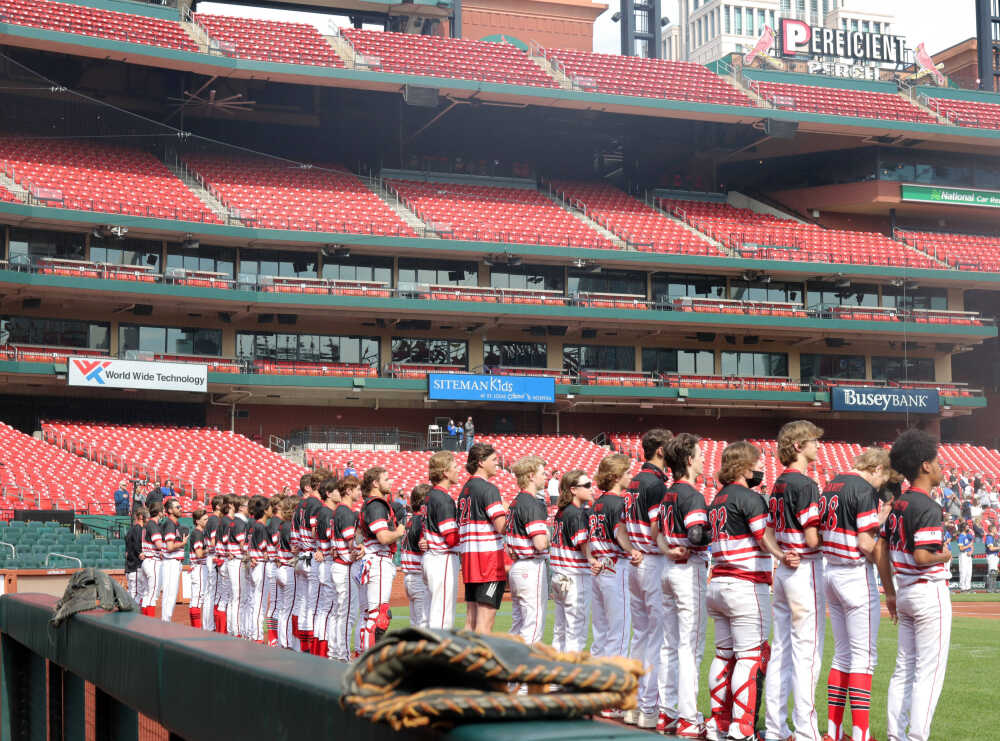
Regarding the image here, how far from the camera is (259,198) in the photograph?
4022cm

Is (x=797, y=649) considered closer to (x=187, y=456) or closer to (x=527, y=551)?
(x=527, y=551)

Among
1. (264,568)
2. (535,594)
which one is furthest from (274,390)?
(535,594)

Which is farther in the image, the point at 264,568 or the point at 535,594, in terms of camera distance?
the point at 264,568

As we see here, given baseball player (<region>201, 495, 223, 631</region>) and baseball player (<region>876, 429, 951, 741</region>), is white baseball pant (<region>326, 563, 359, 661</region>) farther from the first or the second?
baseball player (<region>876, 429, 951, 741</region>)

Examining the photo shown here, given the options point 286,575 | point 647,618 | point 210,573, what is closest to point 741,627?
point 647,618

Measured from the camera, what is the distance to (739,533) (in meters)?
7.21

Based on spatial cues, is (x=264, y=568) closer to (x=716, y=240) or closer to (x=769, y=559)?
(x=769, y=559)

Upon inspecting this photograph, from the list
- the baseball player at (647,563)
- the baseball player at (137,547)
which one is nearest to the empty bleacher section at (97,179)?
the baseball player at (137,547)

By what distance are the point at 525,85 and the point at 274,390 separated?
14.5 meters

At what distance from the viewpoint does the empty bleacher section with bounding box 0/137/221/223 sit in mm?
36344

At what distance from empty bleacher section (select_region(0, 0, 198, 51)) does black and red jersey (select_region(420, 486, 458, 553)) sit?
3195cm

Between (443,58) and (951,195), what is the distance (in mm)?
21947

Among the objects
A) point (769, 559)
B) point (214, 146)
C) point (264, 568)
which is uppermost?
point (214, 146)

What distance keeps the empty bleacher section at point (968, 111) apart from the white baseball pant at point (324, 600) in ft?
138
